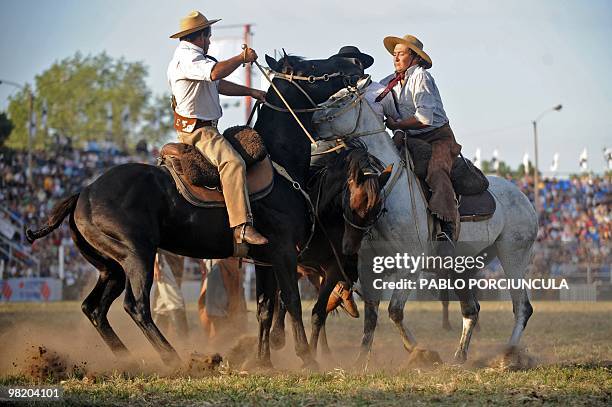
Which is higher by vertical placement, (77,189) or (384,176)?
(77,189)

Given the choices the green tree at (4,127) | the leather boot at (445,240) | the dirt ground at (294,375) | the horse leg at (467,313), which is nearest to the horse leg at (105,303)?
the dirt ground at (294,375)

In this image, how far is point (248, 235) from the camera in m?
8.52

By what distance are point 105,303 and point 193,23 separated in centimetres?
277

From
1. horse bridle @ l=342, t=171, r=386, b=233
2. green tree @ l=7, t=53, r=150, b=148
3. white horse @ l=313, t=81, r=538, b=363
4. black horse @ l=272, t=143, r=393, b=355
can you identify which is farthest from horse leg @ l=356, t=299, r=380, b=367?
green tree @ l=7, t=53, r=150, b=148

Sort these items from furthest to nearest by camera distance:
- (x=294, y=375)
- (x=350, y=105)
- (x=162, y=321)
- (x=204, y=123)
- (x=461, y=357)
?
(x=162, y=321) → (x=461, y=357) → (x=350, y=105) → (x=204, y=123) → (x=294, y=375)

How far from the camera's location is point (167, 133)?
7369 cm

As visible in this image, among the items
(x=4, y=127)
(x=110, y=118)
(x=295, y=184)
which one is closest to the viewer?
(x=295, y=184)

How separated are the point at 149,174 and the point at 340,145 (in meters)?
2.30

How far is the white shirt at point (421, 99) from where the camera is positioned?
10.1 m

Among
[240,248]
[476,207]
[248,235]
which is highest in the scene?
[476,207]

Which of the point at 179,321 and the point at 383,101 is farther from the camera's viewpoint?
the point at 179,321

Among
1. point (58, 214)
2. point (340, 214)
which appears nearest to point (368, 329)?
point (340, 214)

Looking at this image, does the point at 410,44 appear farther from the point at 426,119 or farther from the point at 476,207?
the point at 476,207

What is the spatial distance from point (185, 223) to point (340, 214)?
172 cm
